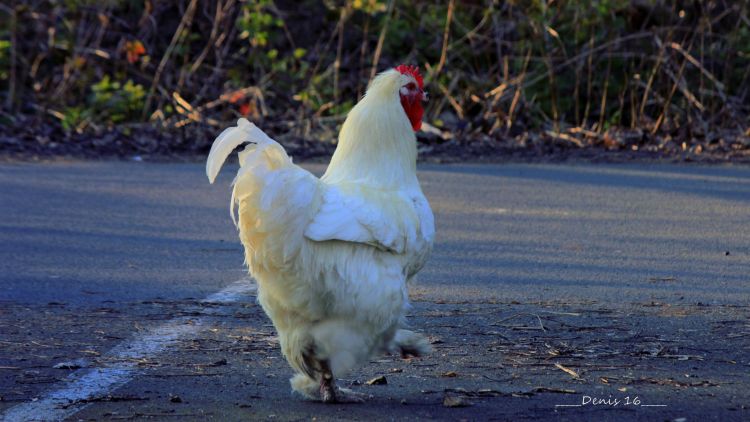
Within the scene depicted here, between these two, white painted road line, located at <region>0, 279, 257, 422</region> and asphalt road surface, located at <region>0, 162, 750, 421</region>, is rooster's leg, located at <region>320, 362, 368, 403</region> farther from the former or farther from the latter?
white painted road line, located at <region>0, 279, 257, 422</region>

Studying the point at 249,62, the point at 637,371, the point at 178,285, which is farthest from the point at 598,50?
the point at 637,371

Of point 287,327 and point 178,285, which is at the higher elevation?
point 287,327

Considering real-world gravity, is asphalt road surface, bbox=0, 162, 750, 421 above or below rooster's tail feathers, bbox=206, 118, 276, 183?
below

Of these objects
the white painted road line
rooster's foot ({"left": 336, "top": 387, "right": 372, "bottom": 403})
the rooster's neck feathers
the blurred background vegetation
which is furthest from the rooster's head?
the blurred background vegetation

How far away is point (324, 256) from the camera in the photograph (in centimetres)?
437

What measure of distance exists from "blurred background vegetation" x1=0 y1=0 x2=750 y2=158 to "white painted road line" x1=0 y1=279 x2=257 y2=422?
8018 millimetres

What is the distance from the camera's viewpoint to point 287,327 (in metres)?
4.51

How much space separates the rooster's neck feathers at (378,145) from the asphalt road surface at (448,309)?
888 mm

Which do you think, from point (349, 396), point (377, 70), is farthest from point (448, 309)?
point (377, 70)

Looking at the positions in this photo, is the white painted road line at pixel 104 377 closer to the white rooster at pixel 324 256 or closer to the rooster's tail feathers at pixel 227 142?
the white rooster at pixel 324 256

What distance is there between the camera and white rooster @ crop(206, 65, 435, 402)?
4.20 metres

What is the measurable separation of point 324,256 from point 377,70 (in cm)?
1186

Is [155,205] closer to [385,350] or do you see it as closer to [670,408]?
[385,350]

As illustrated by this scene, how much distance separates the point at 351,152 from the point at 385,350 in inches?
35.2
